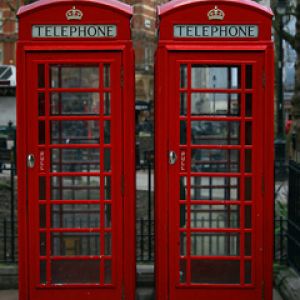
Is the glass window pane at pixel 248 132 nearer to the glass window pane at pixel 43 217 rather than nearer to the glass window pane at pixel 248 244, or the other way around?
the glass window pane at pixel 248 244

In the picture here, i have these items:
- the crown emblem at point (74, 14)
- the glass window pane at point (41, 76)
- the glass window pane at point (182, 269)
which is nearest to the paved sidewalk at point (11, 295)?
the glass window pane at point (182, 269)

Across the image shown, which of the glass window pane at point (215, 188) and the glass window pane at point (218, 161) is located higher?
the glass window pane at point (218, 161)

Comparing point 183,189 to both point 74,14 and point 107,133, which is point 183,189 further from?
point 74,14

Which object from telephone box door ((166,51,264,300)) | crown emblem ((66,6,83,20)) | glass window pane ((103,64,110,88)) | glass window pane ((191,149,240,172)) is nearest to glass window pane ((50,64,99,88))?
glass window pane ((103,64,110,88))

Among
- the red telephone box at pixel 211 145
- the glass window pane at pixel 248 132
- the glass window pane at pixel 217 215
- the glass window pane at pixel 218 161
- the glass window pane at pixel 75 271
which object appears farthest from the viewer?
the glass window pane at pixel 217 215

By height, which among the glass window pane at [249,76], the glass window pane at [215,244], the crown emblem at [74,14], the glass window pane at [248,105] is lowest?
the glass window pane at [215,244]

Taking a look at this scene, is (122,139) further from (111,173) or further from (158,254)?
(158,254)

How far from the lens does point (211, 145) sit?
4.61 m

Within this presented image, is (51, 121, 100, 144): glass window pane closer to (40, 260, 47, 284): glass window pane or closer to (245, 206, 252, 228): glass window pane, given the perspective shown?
(40, 260, 47, 284): glass window pane

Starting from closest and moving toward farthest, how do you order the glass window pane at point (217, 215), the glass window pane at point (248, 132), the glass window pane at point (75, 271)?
1. the glass window pane at point (248, 132)
2. the glass window pane at point (75, 271)
3. the glass window pane at point (217, 215)

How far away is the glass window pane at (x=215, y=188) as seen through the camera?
5.26 metres

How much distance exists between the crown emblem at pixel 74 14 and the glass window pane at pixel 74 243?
5.78ft

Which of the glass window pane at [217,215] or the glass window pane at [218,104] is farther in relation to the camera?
the glass window pane at [217,215]

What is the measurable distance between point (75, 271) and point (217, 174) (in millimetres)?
1455
